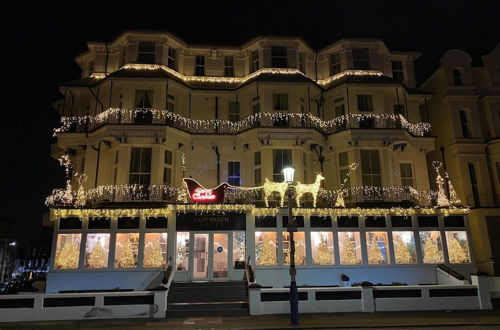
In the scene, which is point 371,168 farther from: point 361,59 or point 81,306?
point 81,306

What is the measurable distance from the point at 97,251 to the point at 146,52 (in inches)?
498

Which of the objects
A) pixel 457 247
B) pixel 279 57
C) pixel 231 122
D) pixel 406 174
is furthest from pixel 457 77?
pixel 231 122

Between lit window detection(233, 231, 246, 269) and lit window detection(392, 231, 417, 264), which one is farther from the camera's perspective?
lit window detection(392, 231, 417, 264)

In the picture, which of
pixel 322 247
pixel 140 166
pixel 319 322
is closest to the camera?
pixel 319 322

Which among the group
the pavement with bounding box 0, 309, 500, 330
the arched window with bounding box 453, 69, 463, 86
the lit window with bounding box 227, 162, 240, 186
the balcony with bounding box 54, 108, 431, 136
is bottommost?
the pavement with bounding box 0, 309, 500, 330

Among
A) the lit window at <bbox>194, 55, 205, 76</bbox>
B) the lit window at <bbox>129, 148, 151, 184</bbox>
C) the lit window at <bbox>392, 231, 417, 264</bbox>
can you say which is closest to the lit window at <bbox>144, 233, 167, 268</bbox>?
the lit window at <bbox>129, 148, 151, 184</bbox>

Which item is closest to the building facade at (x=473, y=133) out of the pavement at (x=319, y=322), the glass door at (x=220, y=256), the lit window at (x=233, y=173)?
the pavement at (x=319, y=322)

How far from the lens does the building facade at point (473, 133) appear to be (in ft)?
79.4

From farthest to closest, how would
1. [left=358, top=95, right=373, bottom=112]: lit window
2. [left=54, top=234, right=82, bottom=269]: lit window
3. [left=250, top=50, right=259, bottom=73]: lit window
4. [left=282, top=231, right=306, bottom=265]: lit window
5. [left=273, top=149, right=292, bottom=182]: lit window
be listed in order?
[left=250, top=50, right=259, bottom=73]: lit window
[left=358, top=95, right=373, bottom=112]: lit window
[left=273, top=149, right=292, bottom=182]: lit window
[left=282, top=231, right=306, bottom=265]: lit window
[left=54, top=234, right=82, bottom=269]: lit window

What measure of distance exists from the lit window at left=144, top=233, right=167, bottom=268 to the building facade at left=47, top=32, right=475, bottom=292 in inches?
2.8

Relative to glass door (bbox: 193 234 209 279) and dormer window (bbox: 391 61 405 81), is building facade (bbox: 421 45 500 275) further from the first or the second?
glass door (bbox: 193 234 209 279)

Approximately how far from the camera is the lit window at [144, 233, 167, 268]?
19484mm

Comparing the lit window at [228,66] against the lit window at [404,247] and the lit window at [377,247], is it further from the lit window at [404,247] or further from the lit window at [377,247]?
the lit window at [404,247]

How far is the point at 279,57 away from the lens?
24.7 m
